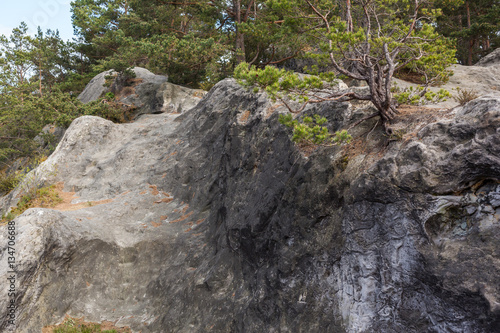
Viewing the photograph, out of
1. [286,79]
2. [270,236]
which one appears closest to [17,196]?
[270,236]

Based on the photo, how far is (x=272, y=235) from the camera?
7.44 metres

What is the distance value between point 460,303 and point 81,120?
1792 cm

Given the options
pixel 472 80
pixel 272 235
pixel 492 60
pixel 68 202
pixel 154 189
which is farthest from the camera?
pixel 492 60

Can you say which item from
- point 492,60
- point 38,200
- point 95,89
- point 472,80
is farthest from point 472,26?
point 95,89

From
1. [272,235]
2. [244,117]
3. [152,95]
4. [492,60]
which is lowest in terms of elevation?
[272,235]

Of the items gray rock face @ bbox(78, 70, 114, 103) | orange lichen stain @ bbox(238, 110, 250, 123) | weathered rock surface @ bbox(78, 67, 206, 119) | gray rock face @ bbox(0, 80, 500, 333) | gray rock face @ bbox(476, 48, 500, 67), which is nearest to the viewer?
gray rock face @ bbox(0, 80, 500, 333)

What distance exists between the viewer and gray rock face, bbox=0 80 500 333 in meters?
4.56

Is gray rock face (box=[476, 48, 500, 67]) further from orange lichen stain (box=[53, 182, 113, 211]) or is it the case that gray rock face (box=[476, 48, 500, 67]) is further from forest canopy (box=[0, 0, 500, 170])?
orange lichen stain (box=[53, 182, 113, 211])

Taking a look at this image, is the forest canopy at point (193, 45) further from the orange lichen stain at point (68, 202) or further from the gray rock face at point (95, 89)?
the orange lichen stain at point (68, 202)

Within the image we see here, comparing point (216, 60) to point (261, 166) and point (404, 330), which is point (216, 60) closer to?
point (261, 166)

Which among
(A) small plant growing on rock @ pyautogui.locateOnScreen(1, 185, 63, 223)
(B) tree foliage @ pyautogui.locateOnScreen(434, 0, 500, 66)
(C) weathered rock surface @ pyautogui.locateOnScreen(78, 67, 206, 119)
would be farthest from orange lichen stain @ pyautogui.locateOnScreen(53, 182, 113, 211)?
(B) tree foliage @ pyautogui.locateOnScreen(434, 0, 500, 66)

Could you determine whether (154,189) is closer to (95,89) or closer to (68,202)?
(68,202)

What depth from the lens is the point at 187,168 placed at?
13008 mm

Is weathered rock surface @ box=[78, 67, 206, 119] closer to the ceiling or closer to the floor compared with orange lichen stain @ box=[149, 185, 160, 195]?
closer to the ceiling
